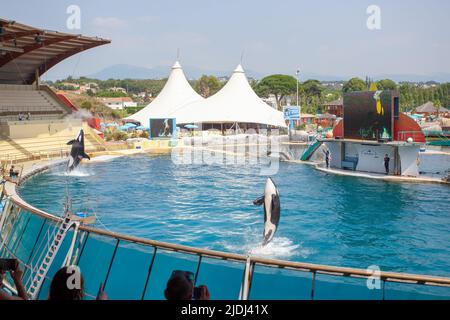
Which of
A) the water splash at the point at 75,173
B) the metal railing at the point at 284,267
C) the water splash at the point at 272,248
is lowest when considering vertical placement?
the water splash at the point at 272,248

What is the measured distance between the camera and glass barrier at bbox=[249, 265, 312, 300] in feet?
17.2

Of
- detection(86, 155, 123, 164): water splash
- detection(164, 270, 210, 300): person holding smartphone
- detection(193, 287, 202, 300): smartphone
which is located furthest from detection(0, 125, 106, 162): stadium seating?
detection(164, 270, 210, 300): person holding smartphone

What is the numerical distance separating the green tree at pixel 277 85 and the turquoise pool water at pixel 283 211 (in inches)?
2683

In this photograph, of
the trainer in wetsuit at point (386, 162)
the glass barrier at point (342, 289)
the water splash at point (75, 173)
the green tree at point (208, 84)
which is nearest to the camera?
the glass barrier at point (342, 289)

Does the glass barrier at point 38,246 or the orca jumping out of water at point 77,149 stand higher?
the orca jumping out of water at point 77,149

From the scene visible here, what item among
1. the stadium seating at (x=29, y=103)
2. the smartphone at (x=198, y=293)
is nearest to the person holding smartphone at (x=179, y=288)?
the smartphone at (x=198, y=293)

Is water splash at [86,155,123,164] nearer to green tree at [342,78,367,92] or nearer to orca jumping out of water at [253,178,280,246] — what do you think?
orca jumping out of water at [253,178,280,246]

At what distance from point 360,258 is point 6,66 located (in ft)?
107

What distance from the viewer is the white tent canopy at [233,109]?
4272 cm

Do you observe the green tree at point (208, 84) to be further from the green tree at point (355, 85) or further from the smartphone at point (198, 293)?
the smartphone at point (198, 293)

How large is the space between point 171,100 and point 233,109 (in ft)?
23.4

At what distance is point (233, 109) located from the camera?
144ft

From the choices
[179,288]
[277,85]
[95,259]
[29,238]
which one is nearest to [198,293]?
[179,288]
